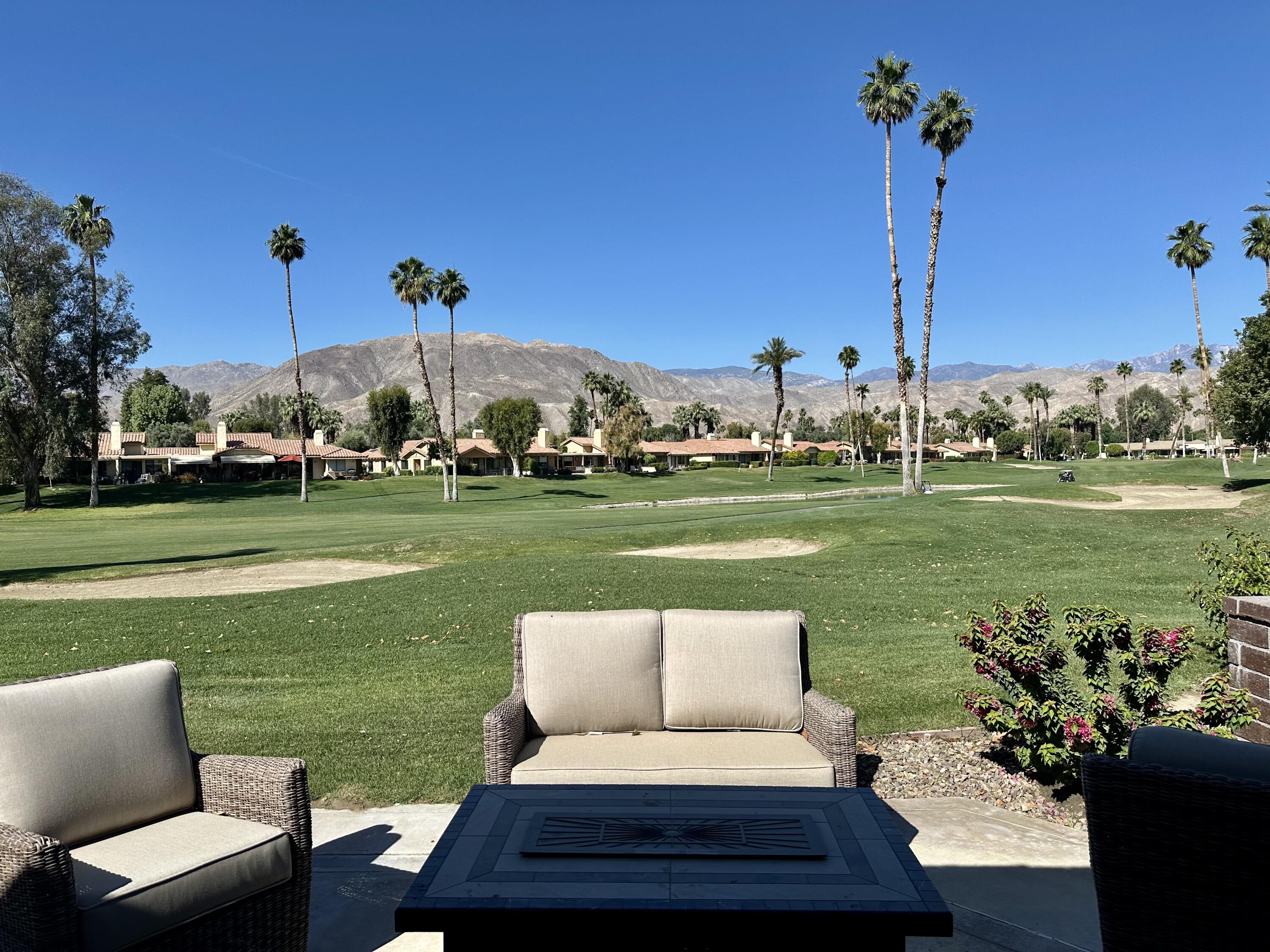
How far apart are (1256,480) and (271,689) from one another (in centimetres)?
4601

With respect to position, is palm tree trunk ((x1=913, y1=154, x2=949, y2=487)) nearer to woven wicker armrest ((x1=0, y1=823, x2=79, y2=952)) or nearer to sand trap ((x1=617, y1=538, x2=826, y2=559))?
sand trap ((x1=617, y1=538, x2=826, y2=559))

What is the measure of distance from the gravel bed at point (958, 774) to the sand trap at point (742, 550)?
14213 millimetres

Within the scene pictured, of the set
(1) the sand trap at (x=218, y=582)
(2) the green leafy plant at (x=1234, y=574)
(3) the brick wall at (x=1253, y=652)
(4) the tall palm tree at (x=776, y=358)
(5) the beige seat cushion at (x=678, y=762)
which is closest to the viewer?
(5) the beige seat cushion at (x=678, y=762)

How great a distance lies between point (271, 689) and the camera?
29.3 feet

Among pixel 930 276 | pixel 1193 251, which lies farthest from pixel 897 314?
pixel 1193 251

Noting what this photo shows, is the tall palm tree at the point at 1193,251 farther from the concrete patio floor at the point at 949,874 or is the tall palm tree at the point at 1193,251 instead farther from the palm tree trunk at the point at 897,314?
the concrete patio floor at the point at 949,874

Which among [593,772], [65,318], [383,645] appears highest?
[65,318]

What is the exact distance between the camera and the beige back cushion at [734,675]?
4973 millimetres

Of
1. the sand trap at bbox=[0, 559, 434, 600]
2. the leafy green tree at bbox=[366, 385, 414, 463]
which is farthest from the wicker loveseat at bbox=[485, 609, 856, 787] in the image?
the leafy green tree at bbox=[366, 385, 414, 463]

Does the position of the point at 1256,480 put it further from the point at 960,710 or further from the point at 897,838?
the point at 897,838

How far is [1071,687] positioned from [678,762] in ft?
8.54

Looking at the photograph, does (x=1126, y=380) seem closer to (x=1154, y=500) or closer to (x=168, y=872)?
(x=1154, y=500)

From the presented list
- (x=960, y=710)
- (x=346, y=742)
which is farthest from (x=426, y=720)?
(x=960, y=710)

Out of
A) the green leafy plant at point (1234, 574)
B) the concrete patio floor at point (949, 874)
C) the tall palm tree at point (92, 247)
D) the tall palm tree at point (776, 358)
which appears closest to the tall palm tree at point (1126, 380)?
the tall palm tree at point (776, 358)
